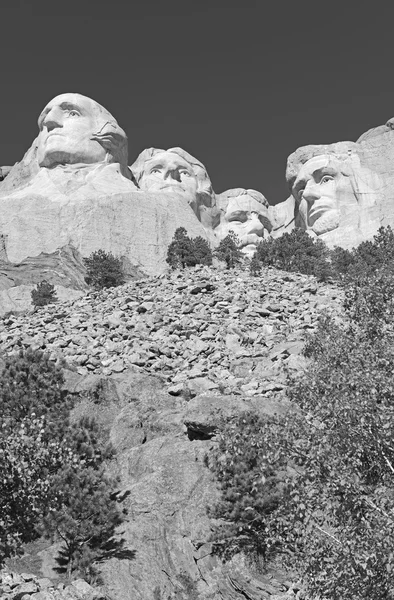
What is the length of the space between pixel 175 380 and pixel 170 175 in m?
73.5

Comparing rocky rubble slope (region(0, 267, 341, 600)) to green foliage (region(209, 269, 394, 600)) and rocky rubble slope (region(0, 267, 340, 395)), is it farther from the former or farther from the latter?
green foliage (region(209, 269, 394, 600))

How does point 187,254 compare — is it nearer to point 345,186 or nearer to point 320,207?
point 320,207

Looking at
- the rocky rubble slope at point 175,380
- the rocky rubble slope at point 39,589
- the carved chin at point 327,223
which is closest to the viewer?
the rocky rubble slope at point 39,589

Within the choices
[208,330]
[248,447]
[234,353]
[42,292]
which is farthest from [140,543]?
[42,292]

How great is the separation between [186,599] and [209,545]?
1.47 metres

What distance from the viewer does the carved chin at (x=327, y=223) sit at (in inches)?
3588

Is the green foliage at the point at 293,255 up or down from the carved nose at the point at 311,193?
down

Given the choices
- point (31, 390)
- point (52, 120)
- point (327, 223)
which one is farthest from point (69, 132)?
point (31, 390)

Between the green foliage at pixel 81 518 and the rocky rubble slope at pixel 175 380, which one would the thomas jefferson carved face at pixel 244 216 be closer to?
the rocky rubble slope at pixel 175 380

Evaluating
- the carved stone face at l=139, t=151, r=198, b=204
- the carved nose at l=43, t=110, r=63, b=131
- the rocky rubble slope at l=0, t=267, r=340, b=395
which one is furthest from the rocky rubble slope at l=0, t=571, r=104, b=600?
the carved stone face at l=139, t=151, r=198, b=204

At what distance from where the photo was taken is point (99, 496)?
53.2 ft

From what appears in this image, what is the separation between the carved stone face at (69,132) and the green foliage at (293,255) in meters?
31.5

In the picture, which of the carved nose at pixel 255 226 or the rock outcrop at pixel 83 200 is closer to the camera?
the rock outcrop at pixel 83 200

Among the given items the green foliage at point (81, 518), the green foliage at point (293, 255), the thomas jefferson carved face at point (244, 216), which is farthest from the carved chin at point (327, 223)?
the green foliage at point (81, 518)
